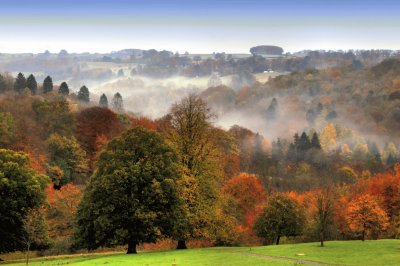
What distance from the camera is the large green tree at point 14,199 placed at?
5462 centimetres

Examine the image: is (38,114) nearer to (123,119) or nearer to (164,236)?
(123,119)

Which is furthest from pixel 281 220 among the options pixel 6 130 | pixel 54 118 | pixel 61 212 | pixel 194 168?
pixel 54 118

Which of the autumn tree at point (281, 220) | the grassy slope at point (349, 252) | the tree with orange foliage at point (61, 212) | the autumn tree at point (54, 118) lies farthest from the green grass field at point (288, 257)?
the autumn tree at point (54, 118)

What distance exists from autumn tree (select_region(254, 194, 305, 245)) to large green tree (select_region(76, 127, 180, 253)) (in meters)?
21.3

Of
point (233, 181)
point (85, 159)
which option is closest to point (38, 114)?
point (85, 159)

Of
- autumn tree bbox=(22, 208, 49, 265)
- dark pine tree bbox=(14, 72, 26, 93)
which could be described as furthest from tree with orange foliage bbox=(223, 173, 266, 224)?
dark pine tree bbox=(14, 72, 26, 93)

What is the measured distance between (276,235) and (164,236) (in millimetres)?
22989

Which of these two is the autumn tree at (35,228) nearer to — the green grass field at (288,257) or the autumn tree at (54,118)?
the green grass field at (288,257)

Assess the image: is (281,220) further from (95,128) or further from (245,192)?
(95,128)

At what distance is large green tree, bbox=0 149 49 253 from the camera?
179 feet

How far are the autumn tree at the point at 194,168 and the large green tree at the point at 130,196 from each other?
78.4 inches

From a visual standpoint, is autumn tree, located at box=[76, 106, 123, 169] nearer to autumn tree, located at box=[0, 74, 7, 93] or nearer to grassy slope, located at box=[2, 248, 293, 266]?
autumn tree, located at box=[0, 74, 7, 93]

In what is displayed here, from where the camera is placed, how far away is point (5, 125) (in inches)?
4158

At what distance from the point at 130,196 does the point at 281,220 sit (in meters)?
25.7
